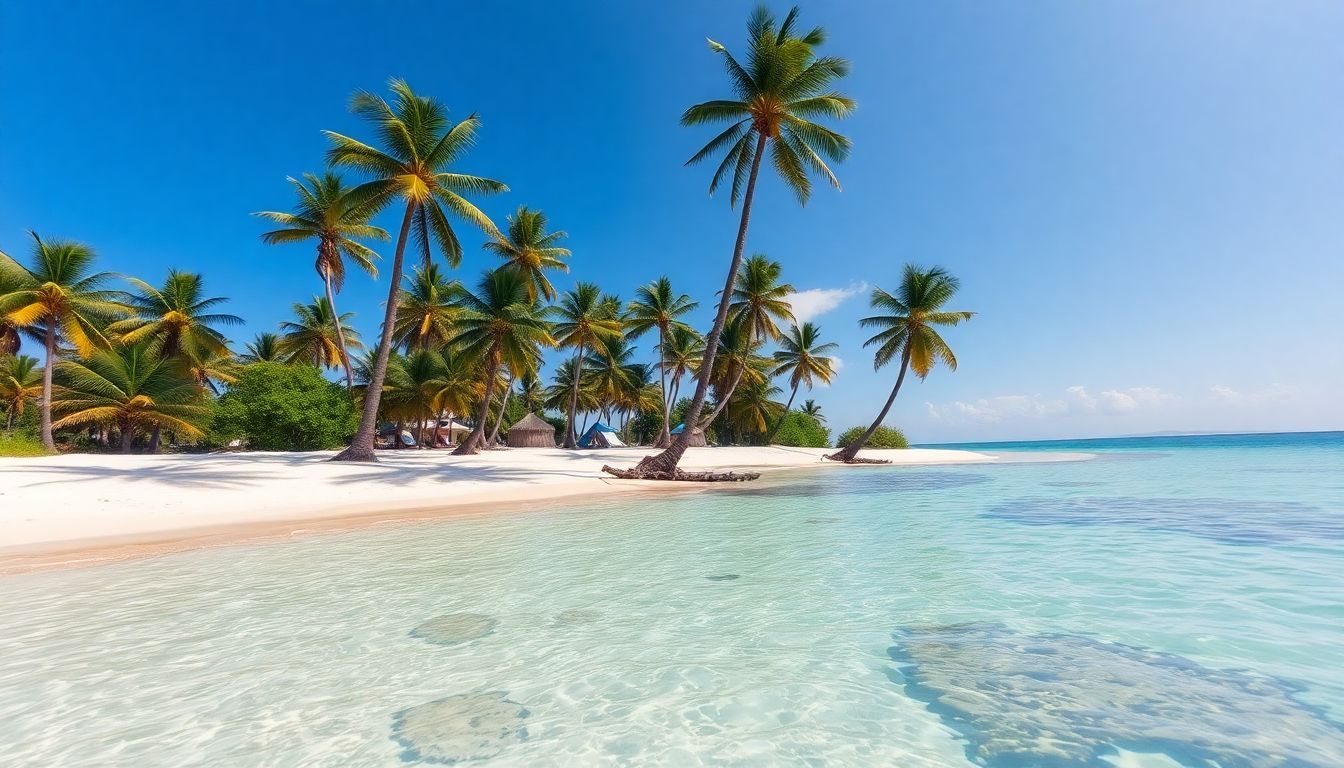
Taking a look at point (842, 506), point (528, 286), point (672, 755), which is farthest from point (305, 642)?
point (528, 286)

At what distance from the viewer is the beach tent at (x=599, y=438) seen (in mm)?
44438

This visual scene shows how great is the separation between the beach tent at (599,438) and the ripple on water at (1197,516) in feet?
113

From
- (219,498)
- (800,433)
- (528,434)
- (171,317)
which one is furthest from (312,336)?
(800,433)

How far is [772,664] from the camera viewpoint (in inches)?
140

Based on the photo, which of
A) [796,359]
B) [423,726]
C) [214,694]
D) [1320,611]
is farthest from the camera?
[796,359]

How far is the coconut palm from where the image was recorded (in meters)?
32.2

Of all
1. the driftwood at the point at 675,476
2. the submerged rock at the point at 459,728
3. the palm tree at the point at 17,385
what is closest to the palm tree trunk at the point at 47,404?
the palm tree at the point at 17,385

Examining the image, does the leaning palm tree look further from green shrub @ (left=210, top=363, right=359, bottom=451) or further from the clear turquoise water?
the clear turquoise water

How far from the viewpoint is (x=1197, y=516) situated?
Result: 380 inches

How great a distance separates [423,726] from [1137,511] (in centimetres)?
1296

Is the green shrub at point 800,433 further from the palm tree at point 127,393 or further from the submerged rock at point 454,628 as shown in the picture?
the submerged rock at point 454,628

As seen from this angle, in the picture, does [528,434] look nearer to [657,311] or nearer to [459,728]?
[657,311]

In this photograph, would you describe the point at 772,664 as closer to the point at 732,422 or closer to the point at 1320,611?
the point at 1320,611

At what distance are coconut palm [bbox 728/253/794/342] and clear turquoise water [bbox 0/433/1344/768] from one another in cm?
2571
